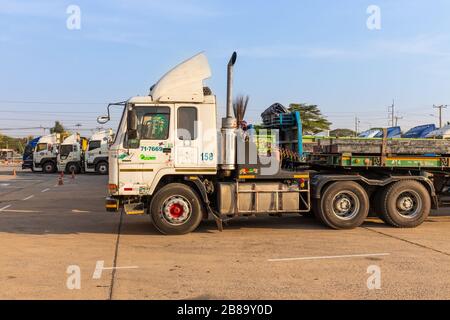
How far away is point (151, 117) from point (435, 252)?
5.55 metres

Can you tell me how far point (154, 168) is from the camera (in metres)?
8.94

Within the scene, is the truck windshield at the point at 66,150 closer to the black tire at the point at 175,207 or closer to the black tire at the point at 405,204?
the black tire at the point at 175,207

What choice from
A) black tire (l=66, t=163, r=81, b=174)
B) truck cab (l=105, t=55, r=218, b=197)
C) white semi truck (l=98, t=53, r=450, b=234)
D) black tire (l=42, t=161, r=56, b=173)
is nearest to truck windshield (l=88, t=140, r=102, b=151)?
black tire (l=66, t=163, r=81, b=174)

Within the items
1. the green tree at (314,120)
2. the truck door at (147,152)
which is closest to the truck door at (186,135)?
the truck door at (147,152)

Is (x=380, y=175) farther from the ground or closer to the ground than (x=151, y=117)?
closer to the ground

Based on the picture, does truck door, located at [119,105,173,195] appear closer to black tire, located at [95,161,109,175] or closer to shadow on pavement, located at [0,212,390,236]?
shadow on pavement, located at [0,212,390,236]

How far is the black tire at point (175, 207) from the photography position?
29.3 ft

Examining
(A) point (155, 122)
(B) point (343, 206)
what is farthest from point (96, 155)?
(B) point (343, 206)

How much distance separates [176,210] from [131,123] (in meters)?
1.88

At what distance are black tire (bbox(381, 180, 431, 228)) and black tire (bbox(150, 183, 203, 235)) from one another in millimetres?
4030

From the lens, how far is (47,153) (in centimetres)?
3841
